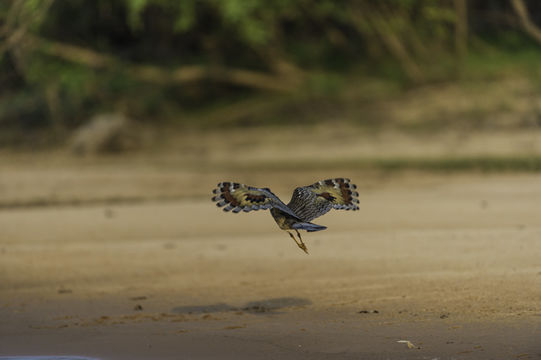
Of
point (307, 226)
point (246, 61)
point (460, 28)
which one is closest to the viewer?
point (307, 226)

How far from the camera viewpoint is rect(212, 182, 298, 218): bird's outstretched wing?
4.99m

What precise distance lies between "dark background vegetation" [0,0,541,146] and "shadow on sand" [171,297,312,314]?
1338 cm

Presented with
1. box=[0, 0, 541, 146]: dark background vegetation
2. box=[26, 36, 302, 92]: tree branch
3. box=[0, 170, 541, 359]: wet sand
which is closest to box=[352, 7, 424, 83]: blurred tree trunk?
box=[0, 0, 541, 146]: dark background vegetation

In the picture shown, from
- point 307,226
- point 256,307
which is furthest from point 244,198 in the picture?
point 256,307

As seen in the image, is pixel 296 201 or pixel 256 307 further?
pixel 256 307

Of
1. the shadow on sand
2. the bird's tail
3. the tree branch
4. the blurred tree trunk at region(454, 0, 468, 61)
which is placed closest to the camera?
the bird's tail

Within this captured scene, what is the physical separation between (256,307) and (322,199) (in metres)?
1.97

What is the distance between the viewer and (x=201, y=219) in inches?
457

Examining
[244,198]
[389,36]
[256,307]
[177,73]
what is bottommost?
[256,307]

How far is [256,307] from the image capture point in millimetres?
7078

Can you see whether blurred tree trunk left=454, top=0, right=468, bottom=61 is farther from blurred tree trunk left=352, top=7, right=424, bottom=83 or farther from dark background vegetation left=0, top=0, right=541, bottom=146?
blurred tree trunk left=352, top=7, right=424, bottom=83

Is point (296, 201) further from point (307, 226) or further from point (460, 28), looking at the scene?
point (460, 28)

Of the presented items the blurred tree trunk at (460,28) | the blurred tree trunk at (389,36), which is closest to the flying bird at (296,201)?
the blurred tree trunk at (389,36)

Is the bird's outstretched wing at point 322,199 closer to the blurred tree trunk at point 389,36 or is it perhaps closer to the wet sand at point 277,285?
the wet sand at point 277,285
